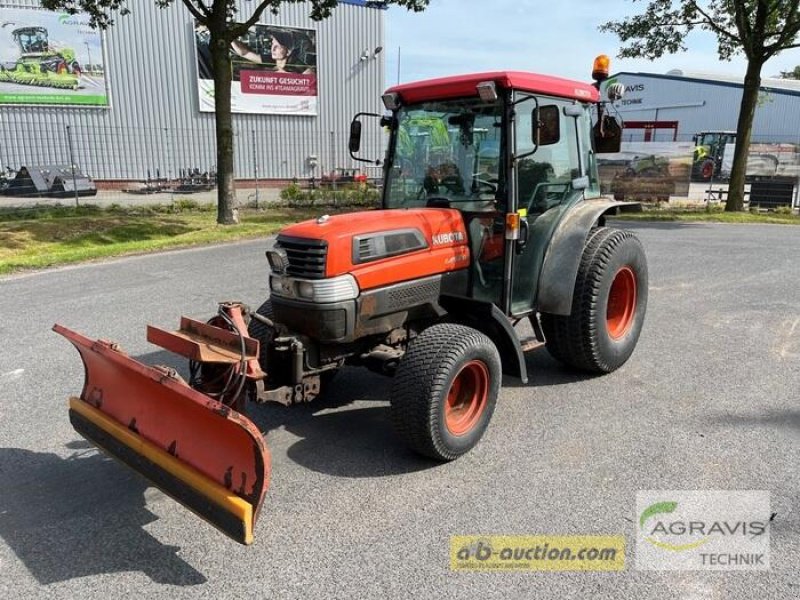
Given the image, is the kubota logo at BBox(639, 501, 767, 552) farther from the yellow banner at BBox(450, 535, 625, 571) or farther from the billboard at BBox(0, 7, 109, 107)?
the billboard at BBox(0, 7, 109, 107)

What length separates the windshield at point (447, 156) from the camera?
421 centimetres

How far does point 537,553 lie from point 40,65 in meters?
22.9

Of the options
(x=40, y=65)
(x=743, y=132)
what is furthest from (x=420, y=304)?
(x=40, y=65)

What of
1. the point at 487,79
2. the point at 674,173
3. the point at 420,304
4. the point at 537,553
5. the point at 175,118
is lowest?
the point at 537,553

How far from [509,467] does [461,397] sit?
1.73ft

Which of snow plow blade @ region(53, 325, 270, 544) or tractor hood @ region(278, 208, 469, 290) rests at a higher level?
tractor hood @ region(278, 208, 469, 290)

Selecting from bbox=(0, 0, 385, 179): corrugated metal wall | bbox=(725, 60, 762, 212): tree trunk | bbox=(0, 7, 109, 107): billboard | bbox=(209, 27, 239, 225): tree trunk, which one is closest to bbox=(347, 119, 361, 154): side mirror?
bbox=(209, 27, 239, 225): tree trunk

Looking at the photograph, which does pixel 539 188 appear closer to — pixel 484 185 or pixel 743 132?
pixel 484 185

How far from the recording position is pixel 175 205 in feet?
52.8

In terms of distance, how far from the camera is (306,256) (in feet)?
11.6

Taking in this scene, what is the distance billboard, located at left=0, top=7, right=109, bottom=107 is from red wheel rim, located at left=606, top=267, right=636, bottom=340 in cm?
2071

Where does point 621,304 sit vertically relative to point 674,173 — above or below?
below

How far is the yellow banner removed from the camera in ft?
9.25

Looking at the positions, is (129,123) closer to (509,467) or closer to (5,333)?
(5,333)
